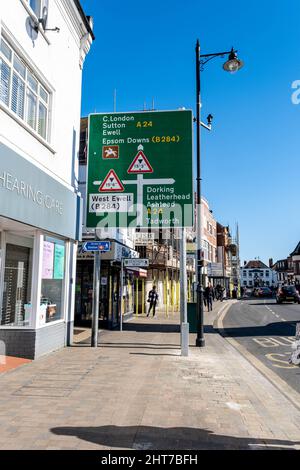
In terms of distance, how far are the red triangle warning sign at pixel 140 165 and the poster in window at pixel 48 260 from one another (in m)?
3.08

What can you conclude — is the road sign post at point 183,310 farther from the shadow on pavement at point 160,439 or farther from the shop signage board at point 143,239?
the shop signage board at point 143,239

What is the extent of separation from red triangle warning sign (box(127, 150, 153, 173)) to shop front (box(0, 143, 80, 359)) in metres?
1.95

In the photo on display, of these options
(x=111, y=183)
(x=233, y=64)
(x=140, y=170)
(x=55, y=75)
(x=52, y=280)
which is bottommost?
(x=52, y=280)

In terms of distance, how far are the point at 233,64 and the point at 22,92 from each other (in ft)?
19.8

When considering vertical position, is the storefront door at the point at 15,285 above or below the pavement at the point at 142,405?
above

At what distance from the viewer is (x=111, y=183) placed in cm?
1092

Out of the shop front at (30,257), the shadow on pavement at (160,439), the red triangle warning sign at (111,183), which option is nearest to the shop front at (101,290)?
the red triangle warning sign at (111,183)

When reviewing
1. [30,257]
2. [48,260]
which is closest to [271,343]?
[48,260]

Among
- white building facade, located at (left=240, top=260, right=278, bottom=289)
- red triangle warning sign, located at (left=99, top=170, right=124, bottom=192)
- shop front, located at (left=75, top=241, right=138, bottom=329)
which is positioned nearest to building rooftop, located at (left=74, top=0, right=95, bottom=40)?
red triangle warning sign, located at (left=99, top=170, right=124, bottom=192)

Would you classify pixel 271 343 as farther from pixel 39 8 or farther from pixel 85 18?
pixel 85 18

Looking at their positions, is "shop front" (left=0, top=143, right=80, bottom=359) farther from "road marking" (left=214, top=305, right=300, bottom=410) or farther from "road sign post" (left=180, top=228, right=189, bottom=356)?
"road marking" (left=214, top=305, right=300, bottom=410)

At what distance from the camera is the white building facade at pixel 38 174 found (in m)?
7.81
